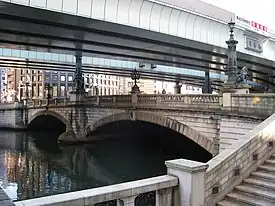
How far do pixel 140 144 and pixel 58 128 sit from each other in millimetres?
24716

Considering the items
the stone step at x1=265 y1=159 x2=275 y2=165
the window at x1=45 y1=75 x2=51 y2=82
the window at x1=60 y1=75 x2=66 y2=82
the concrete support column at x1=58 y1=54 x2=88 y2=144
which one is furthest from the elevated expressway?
the window at x1=60 y1=75 x2=66 y2=82

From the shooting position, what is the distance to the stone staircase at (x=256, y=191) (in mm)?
6809

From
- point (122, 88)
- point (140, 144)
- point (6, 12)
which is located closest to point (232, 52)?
point (6, 12)

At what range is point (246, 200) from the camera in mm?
6902

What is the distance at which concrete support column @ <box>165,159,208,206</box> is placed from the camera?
5961mm

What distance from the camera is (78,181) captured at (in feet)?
60.0

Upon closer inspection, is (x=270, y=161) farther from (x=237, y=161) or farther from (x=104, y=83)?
(x=104, y=83)

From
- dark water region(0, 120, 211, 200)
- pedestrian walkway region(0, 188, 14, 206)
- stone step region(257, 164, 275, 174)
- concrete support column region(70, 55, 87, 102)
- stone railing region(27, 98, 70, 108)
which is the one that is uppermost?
concrete support column region(70, 55, 87, 102)

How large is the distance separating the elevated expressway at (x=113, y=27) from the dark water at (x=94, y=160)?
747 centimetres

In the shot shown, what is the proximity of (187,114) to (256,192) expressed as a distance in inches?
418

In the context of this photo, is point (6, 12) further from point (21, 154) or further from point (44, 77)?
point (44, 77)

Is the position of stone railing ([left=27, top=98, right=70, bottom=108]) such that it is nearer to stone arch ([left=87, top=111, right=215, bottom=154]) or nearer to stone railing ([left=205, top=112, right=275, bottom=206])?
stone arch ([left=87, top=111, right=215, bottom=154])

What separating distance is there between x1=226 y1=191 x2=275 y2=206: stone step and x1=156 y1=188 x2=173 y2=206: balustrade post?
185 centimetres

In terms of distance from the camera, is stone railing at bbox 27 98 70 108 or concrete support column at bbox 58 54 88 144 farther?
stone railing at bbox 27 98 70 108
